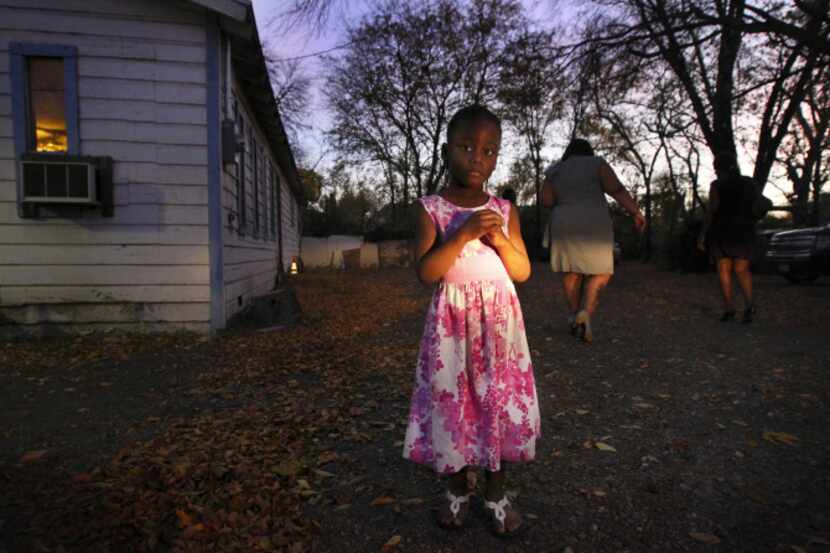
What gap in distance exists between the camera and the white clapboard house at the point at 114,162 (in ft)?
18.4

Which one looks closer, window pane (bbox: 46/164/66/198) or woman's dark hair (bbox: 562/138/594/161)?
woman's dark hair (bbox: 562/138/594/161)

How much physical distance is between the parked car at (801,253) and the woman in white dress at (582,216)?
31.5 feet

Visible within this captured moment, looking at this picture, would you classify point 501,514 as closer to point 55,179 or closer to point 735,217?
point 735,217

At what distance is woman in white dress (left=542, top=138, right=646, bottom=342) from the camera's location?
16.4 feet

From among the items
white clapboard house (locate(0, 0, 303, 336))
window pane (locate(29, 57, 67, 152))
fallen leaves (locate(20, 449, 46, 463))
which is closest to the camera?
fallen leaves (locate(20, 449, 46, 463))

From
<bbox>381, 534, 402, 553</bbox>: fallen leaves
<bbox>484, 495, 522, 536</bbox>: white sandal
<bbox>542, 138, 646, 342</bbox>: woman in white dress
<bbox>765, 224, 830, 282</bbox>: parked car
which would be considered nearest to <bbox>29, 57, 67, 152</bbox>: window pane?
<bbox>542, 138, 646, 342</bbox>: woman in white dress

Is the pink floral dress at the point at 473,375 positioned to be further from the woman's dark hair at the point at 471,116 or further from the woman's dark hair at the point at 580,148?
the woman's dark hair at the point at 580,148

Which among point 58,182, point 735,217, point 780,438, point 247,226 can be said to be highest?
point 58,182

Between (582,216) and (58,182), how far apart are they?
5.68 m

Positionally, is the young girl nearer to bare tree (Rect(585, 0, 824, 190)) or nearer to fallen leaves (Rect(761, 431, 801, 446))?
fallen leaves (Rect(761, 431, 801, 446))

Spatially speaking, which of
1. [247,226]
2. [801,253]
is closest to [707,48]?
[801,253]

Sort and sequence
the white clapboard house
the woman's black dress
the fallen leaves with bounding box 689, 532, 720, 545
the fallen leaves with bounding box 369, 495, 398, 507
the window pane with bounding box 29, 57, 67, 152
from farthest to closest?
the woman's black dress → the window pane with bounding box 29, 57, 67, 152 → the white clapboard house → the fallen leaves with bounding box 369, 495, 398, 507 → the fallen leaves with bounding box 689, 532, 720, 545

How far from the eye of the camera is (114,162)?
5781 millimetres

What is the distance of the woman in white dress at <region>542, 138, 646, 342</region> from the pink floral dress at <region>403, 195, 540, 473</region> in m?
3.46
